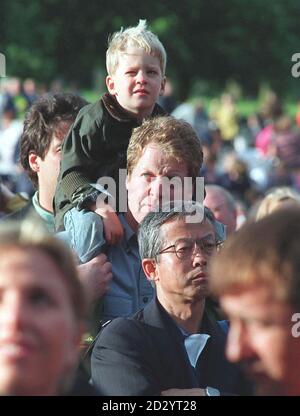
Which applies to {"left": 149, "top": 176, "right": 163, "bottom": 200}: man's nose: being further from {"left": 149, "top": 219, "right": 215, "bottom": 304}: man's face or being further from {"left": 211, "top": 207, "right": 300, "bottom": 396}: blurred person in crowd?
{"left": 211, "top": 207, "right": 300, "bottom": 396}: blurred person in crowd

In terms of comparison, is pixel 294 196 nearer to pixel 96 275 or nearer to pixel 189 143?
pixel 189 143

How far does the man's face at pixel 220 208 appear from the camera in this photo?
23.4 ft

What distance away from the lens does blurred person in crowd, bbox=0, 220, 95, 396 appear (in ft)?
8.29

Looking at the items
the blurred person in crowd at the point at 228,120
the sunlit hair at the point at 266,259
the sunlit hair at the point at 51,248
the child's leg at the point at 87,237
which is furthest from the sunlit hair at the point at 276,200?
the blurred person in crowd at the point at 228,120

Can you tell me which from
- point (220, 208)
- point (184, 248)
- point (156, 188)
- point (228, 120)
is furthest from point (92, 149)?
point (228, 120)

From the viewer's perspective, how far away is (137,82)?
554 cm

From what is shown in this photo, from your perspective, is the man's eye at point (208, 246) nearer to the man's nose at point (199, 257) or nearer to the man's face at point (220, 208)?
the man's nose at point (199, 257)

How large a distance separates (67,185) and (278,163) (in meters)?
11.0

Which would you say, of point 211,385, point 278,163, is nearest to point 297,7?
point 278,163

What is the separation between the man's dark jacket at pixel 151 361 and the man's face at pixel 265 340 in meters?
1.62

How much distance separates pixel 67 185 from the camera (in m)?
5.39

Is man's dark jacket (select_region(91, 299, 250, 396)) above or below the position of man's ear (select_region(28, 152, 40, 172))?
below

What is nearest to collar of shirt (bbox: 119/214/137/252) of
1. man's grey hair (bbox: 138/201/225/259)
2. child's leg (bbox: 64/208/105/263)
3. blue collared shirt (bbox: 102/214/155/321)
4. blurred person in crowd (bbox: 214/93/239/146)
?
blue collared shirt (bbox: 102/214/155/321)

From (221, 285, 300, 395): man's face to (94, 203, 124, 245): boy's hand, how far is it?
2.26 m
